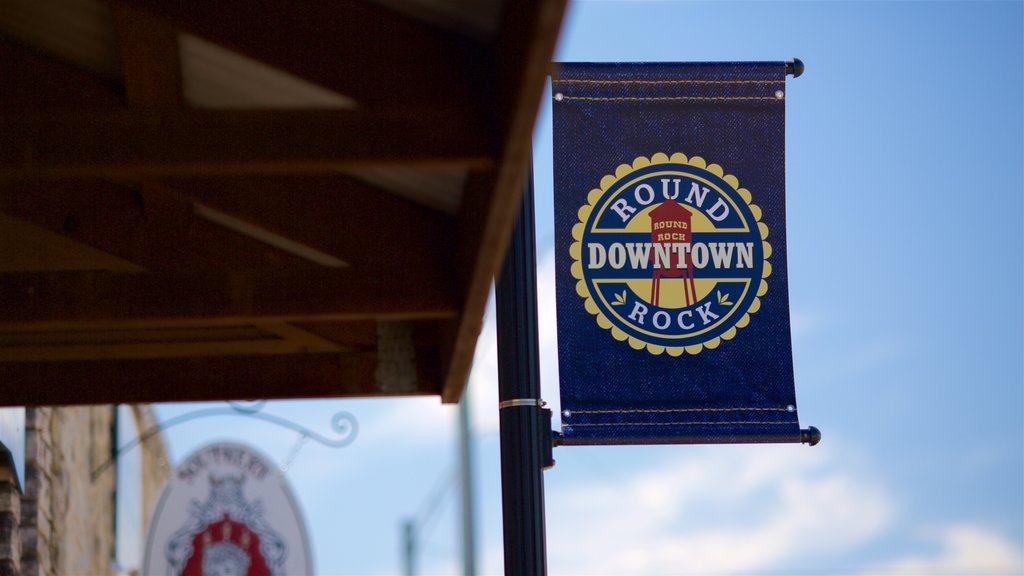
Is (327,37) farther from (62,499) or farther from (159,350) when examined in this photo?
(62,499)

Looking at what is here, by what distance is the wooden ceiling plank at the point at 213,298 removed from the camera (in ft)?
18.0

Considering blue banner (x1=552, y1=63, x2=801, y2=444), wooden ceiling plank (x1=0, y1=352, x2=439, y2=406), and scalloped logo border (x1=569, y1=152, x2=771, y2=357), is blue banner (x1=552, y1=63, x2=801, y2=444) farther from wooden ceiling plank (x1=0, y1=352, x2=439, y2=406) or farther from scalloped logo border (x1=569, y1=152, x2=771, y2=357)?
wooden ceiling plank (x1=0, y1=352, x2=439, y2=406)

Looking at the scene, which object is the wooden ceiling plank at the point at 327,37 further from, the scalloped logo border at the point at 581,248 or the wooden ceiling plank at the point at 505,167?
the scalloped logo border at the point at 581,248

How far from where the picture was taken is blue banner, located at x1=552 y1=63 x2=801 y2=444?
249 inches

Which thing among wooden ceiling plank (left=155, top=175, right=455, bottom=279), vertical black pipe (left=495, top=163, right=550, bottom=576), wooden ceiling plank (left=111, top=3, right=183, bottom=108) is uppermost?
wooden ceiling plank (left=111, top=3, right=183, bottom=108)

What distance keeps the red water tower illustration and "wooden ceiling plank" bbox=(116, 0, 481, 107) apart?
6.88 ft

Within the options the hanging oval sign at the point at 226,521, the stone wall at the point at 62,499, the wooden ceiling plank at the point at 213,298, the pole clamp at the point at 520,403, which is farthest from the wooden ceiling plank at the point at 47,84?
the hanging oval sign at the point at 226,521

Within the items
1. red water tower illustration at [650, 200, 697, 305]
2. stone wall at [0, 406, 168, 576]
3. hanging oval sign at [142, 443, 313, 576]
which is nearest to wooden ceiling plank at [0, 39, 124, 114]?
red water tower illustration at [650, 200, 697, 305]

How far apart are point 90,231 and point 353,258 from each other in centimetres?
102

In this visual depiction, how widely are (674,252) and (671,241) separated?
0.16ft

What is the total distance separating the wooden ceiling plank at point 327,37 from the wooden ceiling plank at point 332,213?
3.57 feet

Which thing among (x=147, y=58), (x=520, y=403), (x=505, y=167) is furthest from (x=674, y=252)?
(x=505, y=167)

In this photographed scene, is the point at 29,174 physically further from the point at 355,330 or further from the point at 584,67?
the point at 584,67

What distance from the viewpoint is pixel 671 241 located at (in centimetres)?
652
